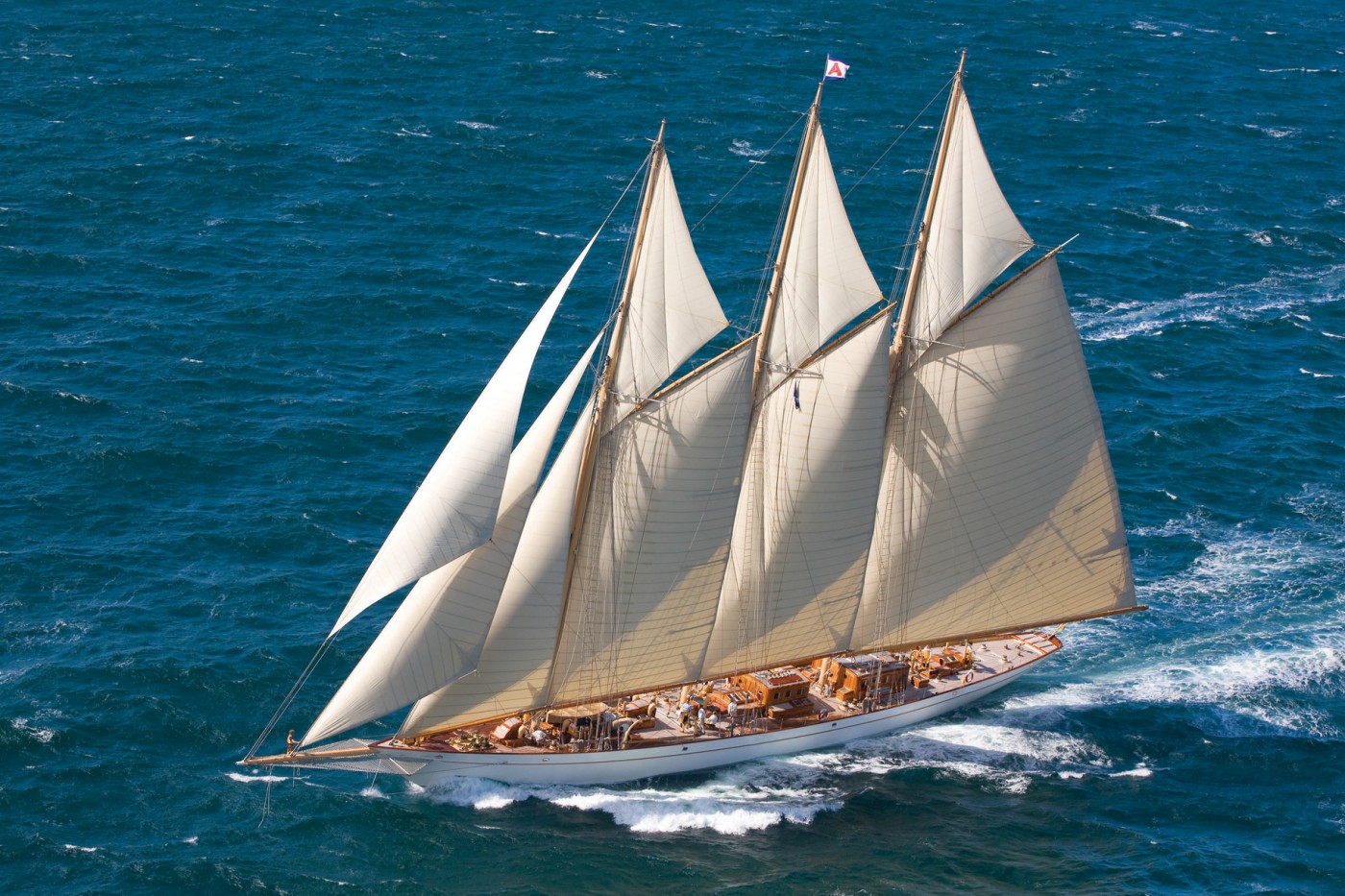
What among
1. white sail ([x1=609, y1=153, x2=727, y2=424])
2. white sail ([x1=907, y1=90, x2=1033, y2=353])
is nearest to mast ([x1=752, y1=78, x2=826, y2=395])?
white sail ([x1=609, y1=153, x2=727, y2=424])

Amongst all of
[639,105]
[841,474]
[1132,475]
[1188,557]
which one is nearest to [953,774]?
[841,474]

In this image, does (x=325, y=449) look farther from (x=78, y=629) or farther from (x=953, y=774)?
(x=953, y=774)

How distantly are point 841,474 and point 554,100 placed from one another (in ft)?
267

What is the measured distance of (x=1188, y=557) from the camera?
3947 inches

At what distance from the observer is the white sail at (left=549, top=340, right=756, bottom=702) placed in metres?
78.3

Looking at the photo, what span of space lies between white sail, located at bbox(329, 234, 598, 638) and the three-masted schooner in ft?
0.38

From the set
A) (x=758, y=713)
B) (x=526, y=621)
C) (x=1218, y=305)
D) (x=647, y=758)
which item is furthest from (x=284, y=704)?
(x=1218, y=305)

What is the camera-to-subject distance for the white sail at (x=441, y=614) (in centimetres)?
7519

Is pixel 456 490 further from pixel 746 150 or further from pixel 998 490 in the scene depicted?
pixel 746 150

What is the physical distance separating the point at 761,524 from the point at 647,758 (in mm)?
13154

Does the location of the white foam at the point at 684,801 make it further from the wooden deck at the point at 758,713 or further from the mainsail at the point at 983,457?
the mainsail at the point at 983,457

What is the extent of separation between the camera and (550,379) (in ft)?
374

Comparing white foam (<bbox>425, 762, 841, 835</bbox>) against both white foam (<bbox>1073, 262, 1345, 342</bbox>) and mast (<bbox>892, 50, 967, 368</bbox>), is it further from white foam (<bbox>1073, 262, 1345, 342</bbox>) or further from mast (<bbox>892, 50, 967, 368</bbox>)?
white foam (<bbox>1073, 262, 1345, 342</bbox>)

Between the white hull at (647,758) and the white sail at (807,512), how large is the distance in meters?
4.01
